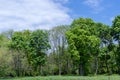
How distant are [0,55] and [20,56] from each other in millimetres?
6830

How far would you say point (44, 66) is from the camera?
206 ft

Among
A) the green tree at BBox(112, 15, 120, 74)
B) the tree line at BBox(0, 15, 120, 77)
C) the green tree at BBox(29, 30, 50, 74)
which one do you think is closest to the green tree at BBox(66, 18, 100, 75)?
the tree line at BBox(0, 15, 120, 77)

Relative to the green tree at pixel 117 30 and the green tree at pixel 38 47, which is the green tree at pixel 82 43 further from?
the green tree at pixel 38 47

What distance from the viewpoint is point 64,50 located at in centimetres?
6303

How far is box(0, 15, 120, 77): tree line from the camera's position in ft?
176

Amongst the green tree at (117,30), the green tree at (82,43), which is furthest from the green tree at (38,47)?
A: the green tree at (117,30)

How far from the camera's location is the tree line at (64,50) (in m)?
53.7

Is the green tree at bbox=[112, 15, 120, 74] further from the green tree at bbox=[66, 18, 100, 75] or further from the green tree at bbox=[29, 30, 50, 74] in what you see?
the green tree at bbox=[29, 30, 50, 74]

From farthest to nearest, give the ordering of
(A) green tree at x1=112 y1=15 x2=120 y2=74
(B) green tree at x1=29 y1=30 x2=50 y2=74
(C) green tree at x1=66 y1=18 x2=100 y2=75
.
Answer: (B) green tree at x1=29 y1=30 x2=50 y2=74, (A) green tree at x1=112 y1=15 x2=120 y2=74, (C) green tree at x1=66 y1=18 x2=100 y2=75

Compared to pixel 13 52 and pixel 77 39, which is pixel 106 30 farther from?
pixel 13 52

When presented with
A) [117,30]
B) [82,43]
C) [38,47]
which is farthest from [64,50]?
[117,30]

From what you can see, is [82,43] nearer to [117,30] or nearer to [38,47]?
[117,30]

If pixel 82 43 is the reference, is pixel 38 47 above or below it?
below

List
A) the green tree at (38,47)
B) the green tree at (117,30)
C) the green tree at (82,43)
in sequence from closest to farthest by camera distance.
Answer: the green tree at (82,43) → the green tree at (117,30) → the green tree at (38,47)
